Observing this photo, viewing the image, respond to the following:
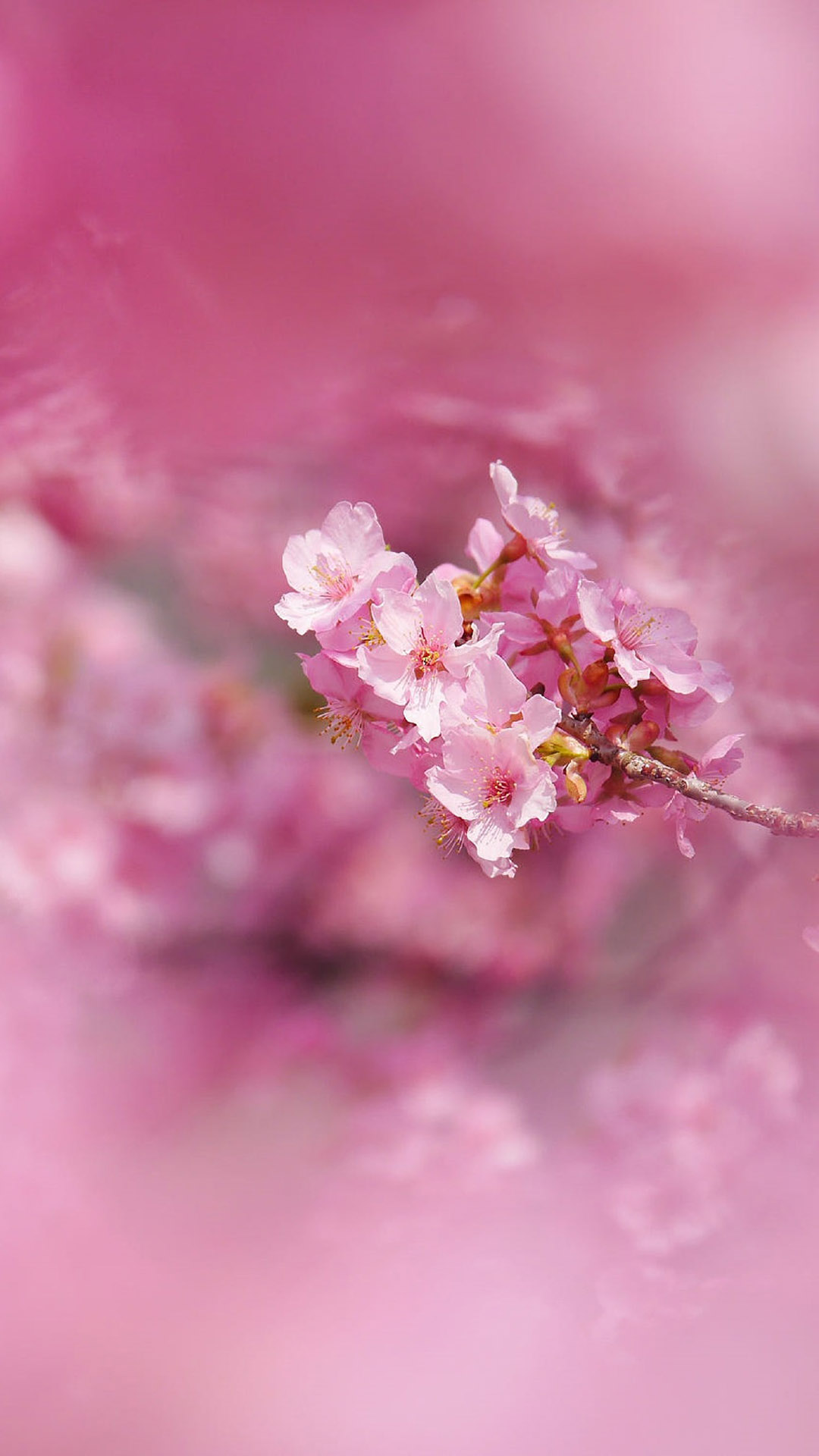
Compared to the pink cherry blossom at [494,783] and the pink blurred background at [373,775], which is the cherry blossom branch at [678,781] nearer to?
the pink cherry blossom at [494,783]

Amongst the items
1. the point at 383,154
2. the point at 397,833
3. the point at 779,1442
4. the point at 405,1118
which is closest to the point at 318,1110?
the point at 405,1118

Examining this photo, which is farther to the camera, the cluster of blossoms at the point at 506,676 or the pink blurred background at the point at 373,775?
the pink blurred background at the point at 373,775

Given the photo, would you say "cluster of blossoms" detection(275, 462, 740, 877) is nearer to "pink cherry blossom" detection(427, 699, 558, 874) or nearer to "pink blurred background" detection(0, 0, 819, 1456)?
"pink cherry blossom" detection(427, 699, 558, 874)

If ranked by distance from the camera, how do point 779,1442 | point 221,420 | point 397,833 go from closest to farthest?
point 779,1442 < point 221,420 < point 397,833

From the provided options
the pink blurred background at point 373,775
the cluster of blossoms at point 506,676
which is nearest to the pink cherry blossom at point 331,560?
the cluster of blossoms at point 506,676

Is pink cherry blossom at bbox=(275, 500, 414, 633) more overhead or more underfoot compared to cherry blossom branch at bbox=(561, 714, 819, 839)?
more overhead

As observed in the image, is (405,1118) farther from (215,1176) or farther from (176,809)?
(176,809)

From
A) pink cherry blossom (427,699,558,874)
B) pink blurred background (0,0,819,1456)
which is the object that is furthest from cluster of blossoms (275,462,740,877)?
pink blurred background (0,0,819,1456)
